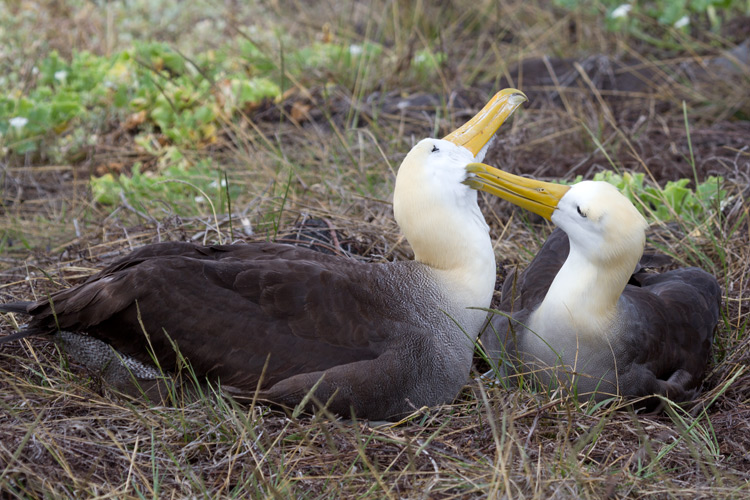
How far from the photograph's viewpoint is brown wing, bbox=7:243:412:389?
9.93ft

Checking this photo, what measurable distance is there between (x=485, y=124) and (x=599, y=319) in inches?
34.0

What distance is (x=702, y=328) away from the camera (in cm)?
359

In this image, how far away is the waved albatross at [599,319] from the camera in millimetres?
3166

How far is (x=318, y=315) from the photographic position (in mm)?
3047

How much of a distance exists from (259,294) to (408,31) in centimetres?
483

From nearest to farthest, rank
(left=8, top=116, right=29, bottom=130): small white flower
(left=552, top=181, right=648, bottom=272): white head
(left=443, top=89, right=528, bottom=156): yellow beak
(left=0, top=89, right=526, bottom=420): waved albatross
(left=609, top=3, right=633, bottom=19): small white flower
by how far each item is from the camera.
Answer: (left=0, top=89, right=526, bottom=420): waved albatross
(left=552, top=181, right=648, bottom=272): white head
(left=443, top=89, right=528, bottom=156): yellow beak
(left=8, top=116, right=29, bottom=130): small white flower
(left=609, top=3, right=633, bottom=19): small white flower

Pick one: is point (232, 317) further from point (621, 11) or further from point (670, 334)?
point (621, 11)

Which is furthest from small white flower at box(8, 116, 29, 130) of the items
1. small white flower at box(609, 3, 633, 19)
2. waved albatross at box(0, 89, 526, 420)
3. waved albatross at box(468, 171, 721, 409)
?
small white flower at box(609, 3, 633, 19)

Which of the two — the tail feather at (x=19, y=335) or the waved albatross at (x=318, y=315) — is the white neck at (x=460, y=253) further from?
the tail feather at (x=19, y=335)

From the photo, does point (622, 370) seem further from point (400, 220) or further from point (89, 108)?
point (89, 108)

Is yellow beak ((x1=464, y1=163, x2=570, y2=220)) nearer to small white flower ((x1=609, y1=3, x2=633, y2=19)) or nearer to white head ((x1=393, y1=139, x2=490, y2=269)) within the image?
white head ((x1=393, y1=139, x2=490, y2=269))

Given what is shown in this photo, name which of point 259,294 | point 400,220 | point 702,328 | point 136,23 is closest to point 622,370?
point 702,328

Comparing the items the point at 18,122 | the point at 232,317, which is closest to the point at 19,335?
the point at 232,317

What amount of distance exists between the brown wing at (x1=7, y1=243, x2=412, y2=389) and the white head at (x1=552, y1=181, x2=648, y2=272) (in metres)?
0.77
